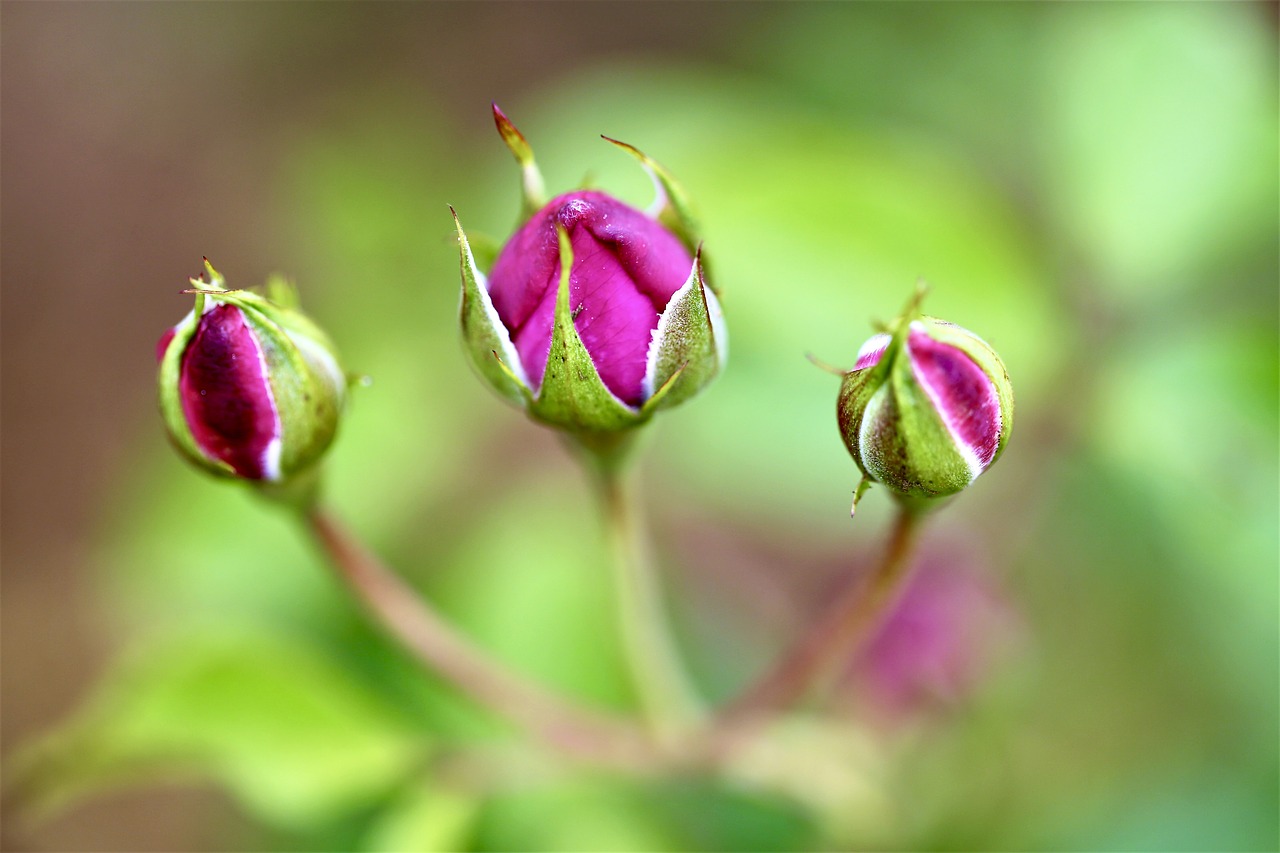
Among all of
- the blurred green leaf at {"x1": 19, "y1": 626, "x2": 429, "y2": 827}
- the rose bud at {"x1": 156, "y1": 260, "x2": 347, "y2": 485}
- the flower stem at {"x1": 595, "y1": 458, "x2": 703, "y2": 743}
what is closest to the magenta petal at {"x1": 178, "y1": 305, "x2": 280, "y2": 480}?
the rose bud at {"x1": 156, "y1": 260, "x2": 347, "y2": 485}

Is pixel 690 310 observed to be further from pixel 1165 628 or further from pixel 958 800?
pixel 1165 628

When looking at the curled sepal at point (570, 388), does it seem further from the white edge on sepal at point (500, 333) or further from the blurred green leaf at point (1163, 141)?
the blurred green leaf at point (1163, 141)

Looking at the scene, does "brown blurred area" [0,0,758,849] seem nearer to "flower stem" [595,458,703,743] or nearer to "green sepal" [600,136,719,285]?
"flower stem" [595,458,703,743]

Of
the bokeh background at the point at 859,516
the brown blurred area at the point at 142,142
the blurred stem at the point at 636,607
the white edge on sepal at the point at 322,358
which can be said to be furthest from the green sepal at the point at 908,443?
the brown blurred area at the point at 142,142

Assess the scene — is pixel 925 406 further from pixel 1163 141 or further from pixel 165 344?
pixel 1163 141

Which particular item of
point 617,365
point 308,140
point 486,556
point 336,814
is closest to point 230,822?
point 336,814

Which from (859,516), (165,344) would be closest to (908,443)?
(165,344)
